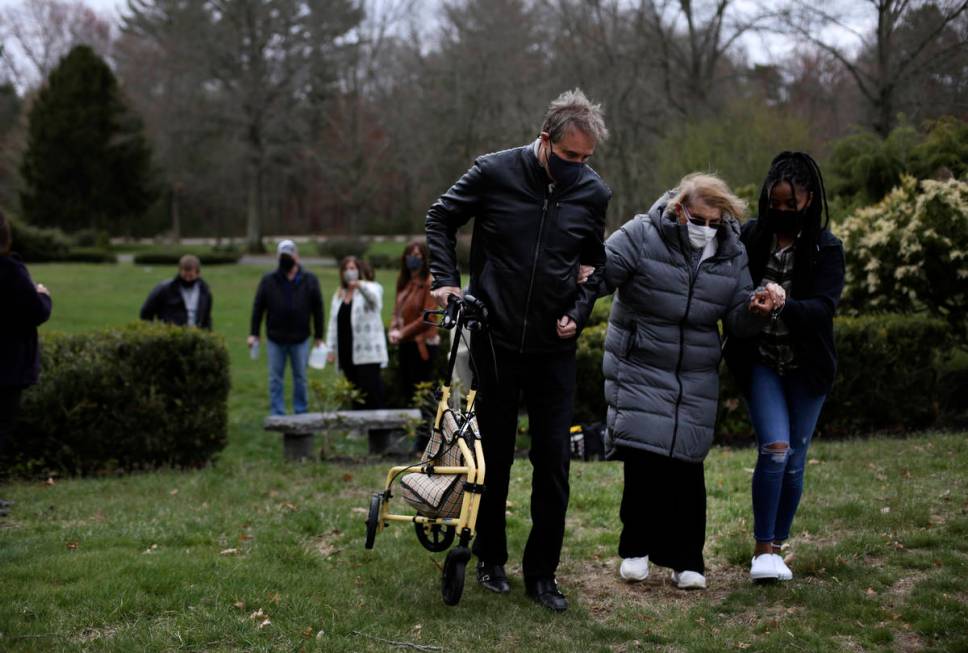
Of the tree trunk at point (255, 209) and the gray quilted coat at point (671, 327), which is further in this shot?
the tree trunk at point (255, 209)

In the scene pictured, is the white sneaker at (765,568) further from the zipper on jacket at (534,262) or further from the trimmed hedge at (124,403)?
the trimmed hedge at (124,403)

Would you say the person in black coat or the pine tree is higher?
the pine tree

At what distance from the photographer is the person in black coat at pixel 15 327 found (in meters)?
5.95

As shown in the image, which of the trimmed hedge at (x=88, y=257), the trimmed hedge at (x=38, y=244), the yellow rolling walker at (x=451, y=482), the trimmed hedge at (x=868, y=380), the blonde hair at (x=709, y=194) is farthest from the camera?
the trimmed hedge at (x=88, y=257)

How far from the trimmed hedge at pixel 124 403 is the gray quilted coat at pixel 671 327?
15.9ft

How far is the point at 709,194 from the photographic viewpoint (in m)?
4.64

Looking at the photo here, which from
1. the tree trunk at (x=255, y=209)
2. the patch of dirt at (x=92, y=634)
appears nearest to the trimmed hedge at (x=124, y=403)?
the patch of dirt at (x=92, y=634)

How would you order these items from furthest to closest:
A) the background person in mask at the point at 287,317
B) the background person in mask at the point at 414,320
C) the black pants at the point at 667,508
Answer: the background person in mask at the point at 287,317, the background person in mask at the point at 414,320, the black pants at the point at 667,508

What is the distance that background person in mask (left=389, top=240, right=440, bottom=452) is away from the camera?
9828mm

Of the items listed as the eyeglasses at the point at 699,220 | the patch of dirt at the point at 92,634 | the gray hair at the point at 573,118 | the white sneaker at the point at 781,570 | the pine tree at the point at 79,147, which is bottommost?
the patch of dirt at the point at 92,634

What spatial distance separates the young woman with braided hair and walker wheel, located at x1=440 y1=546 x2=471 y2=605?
4.77 feet

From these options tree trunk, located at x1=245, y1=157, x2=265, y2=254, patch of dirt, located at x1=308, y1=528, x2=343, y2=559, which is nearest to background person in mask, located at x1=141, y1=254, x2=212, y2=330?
patch of dirt, located at x1=308, y1=528, x2=343, y2=559

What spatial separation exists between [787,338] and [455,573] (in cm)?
192

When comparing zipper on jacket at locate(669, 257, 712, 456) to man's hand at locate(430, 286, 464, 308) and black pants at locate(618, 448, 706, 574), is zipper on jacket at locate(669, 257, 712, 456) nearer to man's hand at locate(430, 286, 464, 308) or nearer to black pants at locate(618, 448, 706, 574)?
black pants at locate(618, 448, 706, 574)
